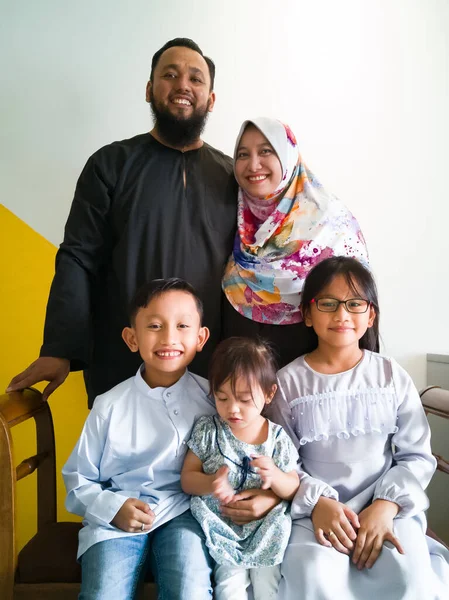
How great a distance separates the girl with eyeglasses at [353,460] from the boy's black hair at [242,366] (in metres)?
0.16

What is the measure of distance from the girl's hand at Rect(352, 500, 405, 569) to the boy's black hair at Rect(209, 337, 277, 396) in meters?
0.37

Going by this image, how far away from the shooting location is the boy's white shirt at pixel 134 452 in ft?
3.76

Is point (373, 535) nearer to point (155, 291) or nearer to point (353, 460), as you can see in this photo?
point (353, 460)

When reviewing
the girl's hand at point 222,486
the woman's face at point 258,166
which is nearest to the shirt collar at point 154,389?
the girl's hand at point 222,486

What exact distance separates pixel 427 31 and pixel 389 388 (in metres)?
1.81

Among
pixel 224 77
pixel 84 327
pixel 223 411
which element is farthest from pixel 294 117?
pixel 223 411

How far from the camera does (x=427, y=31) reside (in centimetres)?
216

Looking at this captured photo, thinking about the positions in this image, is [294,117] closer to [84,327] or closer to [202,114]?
[202,114]

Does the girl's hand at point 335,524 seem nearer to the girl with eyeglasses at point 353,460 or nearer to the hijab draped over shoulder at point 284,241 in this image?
the girl with eyeglasses at point 353,460

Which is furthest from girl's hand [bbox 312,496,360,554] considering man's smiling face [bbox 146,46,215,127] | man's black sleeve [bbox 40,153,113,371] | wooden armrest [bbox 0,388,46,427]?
man's smiling face [bbox 146,46,215,127]

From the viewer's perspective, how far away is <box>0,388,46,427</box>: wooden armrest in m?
1.18

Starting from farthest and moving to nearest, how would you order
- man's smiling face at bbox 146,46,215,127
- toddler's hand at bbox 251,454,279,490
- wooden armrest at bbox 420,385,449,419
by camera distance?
1. man's smiling face at bbox 146,46,215,127
2. wooden armrest at bbox 420,385,449,419
3. toddler's hand at bbox 251,454,279,490

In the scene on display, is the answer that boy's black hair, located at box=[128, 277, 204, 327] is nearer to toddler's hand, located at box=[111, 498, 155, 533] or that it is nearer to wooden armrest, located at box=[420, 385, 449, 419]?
toddler's hand, located at box=[111, 498, 155, 533]

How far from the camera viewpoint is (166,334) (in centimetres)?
121
